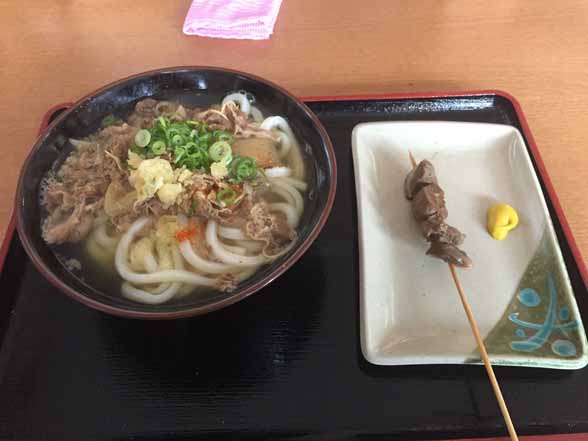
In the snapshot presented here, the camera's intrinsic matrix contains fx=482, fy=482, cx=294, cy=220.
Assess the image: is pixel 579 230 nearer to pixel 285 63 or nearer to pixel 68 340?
pixel 285 63

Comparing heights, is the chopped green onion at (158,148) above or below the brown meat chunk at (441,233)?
above

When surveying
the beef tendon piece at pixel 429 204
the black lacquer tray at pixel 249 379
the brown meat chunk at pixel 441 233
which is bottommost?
the black lacquer tray at pixel 249 379

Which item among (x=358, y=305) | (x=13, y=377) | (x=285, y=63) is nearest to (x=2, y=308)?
(x=13, y=377)

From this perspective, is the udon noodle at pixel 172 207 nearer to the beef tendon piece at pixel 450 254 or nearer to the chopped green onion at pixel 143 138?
the chopped green onion at pixel 143 138

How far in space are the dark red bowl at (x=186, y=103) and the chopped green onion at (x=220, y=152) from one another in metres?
0.26

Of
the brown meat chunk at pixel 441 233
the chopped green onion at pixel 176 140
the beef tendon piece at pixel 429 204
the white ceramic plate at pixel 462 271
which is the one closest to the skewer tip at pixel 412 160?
the white ceramic plate at pixel 462 271

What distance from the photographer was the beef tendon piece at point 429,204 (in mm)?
1547

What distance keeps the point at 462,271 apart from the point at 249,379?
2.45ft

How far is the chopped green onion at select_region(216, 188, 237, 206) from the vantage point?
4.94 ft

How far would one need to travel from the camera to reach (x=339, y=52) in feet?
7.53

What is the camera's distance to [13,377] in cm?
133

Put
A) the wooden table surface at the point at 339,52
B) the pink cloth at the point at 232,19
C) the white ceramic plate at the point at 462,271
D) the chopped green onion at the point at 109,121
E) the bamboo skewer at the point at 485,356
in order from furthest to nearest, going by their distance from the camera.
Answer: the pink cloth at the point at 232,19, the wooden table surface at the point at 339,52, the chopped green onion at the point at 109,121, the white ceramic plate at the point at 462,271, the bamboo skewer at the point at 485,356

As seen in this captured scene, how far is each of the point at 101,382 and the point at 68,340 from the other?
0.18m

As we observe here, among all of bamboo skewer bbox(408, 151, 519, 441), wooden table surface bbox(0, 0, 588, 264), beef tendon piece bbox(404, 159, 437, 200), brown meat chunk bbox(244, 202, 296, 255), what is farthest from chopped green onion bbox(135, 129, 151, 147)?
bamboo skewer bbox(408, 151, 519, 441)
